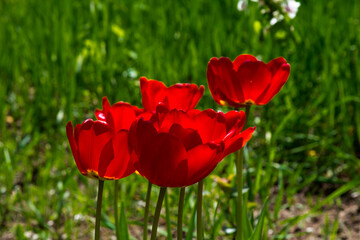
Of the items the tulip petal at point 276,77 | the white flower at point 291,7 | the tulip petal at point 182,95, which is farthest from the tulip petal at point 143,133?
the white flower at point 291,7

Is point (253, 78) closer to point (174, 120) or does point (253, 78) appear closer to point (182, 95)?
point (182, 95)

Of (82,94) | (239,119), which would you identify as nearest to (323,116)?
(82,94)

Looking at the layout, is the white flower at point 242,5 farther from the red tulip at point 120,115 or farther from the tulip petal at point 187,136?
the tulip petal at point 187,136

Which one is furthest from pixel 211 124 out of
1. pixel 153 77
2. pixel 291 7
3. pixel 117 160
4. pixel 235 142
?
pixel 153 77

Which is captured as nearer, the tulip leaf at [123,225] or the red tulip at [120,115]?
the red tulip at [120,115]

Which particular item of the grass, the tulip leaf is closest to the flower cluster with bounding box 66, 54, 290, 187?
the tulip leaf
